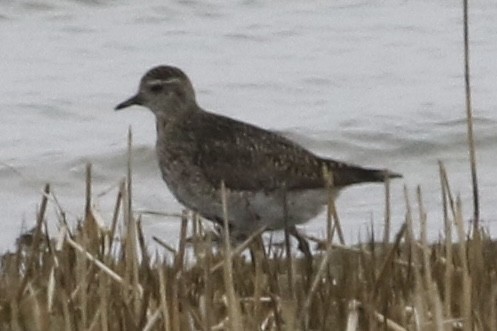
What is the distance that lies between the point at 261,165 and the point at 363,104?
5.40 m

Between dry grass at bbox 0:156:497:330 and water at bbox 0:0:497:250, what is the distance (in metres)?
2.65

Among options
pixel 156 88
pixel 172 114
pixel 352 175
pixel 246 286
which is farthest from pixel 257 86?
pixel 246 286

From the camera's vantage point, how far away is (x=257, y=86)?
49.6 feet

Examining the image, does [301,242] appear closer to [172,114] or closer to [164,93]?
[172,114]

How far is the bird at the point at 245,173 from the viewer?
9.14 m

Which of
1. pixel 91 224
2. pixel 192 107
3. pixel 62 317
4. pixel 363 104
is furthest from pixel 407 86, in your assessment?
pixel 62 317

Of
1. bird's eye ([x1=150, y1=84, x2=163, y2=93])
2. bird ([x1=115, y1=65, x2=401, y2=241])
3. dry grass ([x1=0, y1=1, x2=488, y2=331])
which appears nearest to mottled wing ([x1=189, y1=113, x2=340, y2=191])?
bird ([x1=115, y1=65, x2=401, y2=241])

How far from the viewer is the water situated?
12.0m

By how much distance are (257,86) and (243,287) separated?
26.1ft

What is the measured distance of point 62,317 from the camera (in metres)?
6.47

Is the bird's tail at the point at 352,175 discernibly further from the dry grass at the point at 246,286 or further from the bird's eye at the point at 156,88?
the bird's eye at the point at 156,88

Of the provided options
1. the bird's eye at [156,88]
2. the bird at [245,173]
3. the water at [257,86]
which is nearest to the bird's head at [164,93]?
the bird's eye at [156,88]

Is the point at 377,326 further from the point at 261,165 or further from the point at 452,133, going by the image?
the point at 452,133

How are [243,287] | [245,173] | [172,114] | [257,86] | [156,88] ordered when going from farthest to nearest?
1. [257,86]
2. [156,88]
3. [172,114]
4. [245,173]
5. [243,287]
